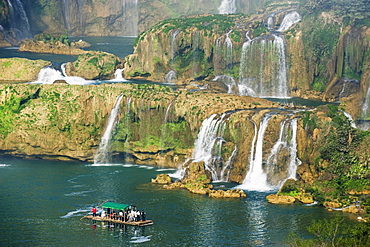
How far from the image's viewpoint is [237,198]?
71.6 m

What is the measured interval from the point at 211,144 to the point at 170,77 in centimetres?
3177

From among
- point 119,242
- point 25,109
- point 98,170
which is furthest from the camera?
point 25,109

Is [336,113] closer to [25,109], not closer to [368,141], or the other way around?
[368,141]

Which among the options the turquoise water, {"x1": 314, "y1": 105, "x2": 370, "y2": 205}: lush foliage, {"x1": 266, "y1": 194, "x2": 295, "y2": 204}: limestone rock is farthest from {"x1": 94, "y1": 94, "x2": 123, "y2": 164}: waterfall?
{"x1": 314, "y1": 105, "x2": 370, "y2": 205}: lush foliage

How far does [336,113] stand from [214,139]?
13.9 m

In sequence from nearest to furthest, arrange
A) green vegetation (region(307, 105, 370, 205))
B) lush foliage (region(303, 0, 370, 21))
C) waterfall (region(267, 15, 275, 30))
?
green vegetation (region(307, 105, 370, 205)) → lush foliage (region(303, 0, 370, 21)) → waterfall (region(267, 15, 275, 30))

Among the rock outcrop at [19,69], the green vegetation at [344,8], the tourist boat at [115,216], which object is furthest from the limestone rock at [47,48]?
the tourist boat at [115,216]

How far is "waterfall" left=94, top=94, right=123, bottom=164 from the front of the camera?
8944 cm

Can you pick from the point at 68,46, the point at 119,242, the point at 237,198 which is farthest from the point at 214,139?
the point at 68,46

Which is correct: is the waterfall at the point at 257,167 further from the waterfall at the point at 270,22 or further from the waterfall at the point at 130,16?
the waterfall at the point at 130,16

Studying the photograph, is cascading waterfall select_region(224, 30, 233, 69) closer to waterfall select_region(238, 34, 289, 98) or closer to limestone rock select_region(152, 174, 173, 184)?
waterfall select_region(238, 34, 289, 98)

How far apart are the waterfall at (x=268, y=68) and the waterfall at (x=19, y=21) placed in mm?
57024

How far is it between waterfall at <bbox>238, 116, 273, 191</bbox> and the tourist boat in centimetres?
1432

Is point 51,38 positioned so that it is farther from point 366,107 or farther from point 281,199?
point 281,199
